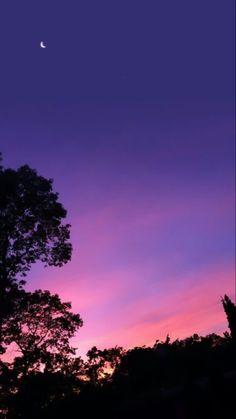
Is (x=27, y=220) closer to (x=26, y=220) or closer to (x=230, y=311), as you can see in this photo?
(x=26, y=220)

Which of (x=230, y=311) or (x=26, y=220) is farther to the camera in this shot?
(x=230, y=311)

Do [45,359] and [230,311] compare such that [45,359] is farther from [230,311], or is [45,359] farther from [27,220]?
[230,311]

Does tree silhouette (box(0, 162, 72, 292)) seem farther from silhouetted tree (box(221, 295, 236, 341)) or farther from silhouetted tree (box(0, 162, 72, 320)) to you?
silhouetted tree (box(221, 295, 236, 341))

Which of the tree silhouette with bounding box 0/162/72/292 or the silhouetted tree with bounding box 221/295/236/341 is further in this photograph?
the silhouetted tree with bounding box 221/295/236/341

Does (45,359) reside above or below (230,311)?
below

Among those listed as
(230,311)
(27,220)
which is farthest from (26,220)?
(230,311)

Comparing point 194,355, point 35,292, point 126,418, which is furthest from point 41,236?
point 194,355

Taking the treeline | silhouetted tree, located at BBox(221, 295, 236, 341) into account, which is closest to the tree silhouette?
the treeline

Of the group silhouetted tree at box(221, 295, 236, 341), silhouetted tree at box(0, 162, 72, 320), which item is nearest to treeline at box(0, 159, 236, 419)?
silhouetted tree at box(0, 162, 72, 320)

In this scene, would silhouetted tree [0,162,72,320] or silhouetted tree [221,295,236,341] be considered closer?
silhouetted tree [0,162,72,320]

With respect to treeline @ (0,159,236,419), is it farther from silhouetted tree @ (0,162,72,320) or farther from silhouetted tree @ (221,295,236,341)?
silhouetted tree @ (221,295,236,341)

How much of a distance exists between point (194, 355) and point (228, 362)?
586cm

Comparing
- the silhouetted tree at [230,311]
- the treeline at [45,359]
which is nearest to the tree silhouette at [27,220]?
the treeline at [45,359]

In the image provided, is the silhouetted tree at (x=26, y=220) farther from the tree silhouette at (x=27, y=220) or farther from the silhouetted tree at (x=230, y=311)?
the silhouetted tree at (x=230, y=311)
